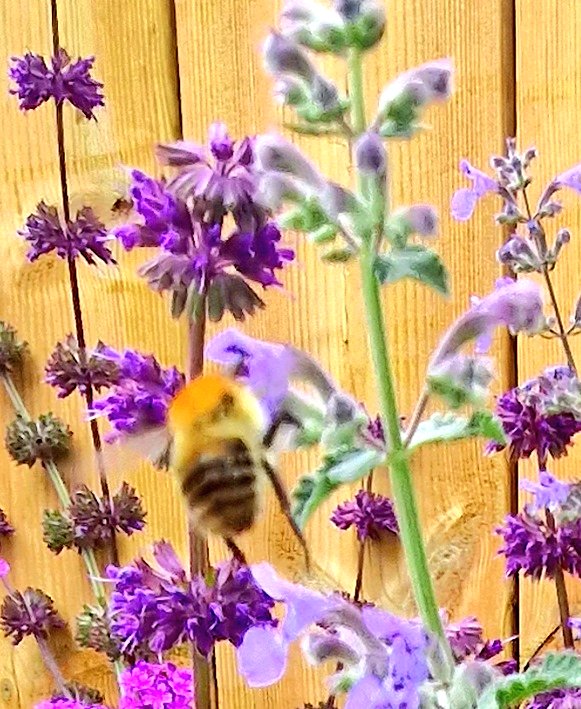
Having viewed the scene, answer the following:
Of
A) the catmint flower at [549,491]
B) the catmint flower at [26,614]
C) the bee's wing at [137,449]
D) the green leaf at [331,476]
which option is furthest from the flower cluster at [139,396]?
the catmint flower at [26,614]

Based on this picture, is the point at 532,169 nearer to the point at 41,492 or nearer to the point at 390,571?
the point at 390,571

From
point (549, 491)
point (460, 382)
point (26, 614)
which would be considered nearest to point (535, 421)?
point (549, 491)

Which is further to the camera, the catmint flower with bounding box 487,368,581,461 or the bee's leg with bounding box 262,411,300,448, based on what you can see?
the catmint flower with bounding box 487,368,581,461

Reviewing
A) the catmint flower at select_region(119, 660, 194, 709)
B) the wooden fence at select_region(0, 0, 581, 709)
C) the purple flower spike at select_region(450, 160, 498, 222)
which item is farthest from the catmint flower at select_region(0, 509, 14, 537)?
the purple flower spike at select_region(450, 160, 498, 222)

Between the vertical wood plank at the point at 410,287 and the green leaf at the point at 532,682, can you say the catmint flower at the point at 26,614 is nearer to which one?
the vertical wood plank at the point at 410,287

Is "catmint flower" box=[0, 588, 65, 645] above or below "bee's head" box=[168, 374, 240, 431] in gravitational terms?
below

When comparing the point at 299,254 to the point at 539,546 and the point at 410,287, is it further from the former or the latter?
the point at 539,546

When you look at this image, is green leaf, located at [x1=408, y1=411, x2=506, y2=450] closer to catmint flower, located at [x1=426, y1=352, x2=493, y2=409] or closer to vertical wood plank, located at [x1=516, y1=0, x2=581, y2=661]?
catmint flower, located at [x1=426, y1=352, x2=493, y2=409]
